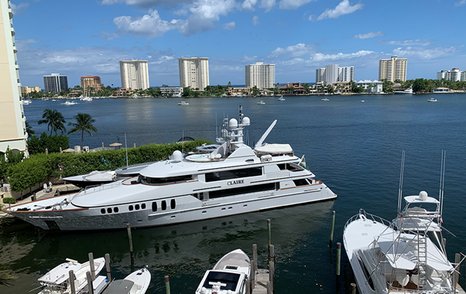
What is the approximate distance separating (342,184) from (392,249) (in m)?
24.3

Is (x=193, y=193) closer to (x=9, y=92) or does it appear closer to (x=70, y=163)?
(x=70, y=163)

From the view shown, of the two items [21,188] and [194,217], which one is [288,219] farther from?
[21,188]

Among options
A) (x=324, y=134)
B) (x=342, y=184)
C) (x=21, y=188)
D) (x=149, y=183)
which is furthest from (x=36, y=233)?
(x=324, y=134)

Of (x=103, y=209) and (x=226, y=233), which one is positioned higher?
(x=103, y=209)

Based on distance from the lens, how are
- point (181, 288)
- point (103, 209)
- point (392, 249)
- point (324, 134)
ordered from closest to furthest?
point (392, 249) → point (181, 288) → point (103, 209) → point (324, 134)

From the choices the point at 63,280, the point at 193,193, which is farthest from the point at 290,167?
the point at 63,280

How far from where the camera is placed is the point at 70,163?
125ft

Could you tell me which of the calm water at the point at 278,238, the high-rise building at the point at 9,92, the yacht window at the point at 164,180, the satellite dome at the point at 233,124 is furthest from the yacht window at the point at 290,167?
the high-rise building at the point at 9,92

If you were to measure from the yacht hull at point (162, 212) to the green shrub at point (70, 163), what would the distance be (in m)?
5.75

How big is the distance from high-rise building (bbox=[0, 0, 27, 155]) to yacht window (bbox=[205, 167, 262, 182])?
1084 inches

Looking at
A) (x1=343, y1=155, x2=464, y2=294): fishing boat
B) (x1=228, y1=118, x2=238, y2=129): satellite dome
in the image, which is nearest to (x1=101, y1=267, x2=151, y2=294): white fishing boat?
(x1=343, y1=155, x2=464, y2=294): fishing boat

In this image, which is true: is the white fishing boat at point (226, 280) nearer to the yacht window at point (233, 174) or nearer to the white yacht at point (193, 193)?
the white yacht at point (193, 193)

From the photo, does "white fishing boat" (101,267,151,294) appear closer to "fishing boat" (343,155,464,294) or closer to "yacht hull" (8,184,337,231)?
"yacht hull" (8,184,337,231)

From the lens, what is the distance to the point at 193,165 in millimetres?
30219
